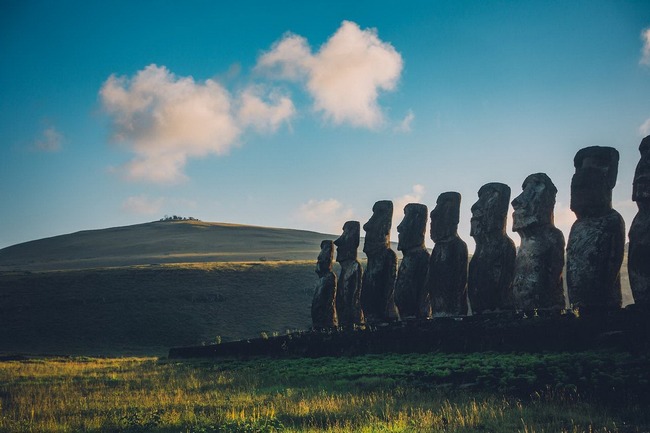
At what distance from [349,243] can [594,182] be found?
1215cm

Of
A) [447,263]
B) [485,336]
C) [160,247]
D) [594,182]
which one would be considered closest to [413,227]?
[447,263]

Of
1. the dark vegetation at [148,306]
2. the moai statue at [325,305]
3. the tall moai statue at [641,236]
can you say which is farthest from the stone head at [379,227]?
the dark vegetation at [148,306]

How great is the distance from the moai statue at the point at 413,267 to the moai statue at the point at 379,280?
1.04 meters

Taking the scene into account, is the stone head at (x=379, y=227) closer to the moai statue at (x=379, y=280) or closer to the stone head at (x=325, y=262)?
the moai statue at (x=379, y=280)

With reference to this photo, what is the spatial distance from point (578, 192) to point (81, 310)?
36.1m

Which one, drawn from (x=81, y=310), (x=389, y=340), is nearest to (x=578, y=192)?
(x=389, y=340)

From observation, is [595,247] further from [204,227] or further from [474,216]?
[204,227]

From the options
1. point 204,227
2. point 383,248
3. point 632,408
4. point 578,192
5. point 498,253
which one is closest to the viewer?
point 632,408

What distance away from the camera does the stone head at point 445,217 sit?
22.6 m

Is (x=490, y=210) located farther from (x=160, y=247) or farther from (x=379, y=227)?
(x=160, y=247)

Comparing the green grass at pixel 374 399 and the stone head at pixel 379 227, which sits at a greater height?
the stone head at pixel 379 227

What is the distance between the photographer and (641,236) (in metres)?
15.8

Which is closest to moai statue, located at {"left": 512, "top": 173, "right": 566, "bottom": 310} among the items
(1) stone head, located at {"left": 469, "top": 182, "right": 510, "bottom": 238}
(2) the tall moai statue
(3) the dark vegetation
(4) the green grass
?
(1) stone head, located at {"left": 469, "top": 182, "right": 510, "bottom": 238}

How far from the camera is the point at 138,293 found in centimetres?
4806
